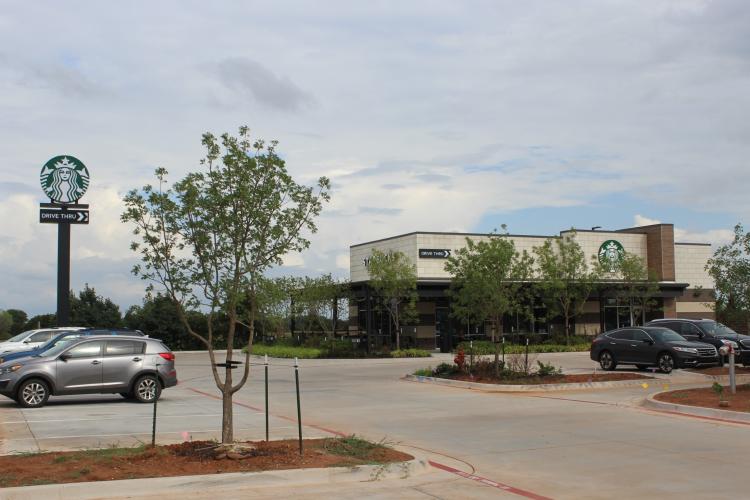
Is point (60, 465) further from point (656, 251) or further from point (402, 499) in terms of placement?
point (656, 251)

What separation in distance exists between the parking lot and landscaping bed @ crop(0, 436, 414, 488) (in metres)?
1.20

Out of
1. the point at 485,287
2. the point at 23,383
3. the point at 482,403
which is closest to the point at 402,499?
the point at 482,403

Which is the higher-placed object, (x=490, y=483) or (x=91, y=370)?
(x=91, y=370)

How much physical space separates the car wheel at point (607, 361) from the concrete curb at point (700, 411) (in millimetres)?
10296

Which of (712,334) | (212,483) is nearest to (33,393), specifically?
(212,483)

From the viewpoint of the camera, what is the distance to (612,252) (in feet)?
158

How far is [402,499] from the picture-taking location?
28.5 feet

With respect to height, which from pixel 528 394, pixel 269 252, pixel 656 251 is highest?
pixel 656 251

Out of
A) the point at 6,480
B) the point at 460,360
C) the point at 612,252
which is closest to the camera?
the point at 6,480

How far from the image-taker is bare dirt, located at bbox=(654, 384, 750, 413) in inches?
634

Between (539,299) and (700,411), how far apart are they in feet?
104

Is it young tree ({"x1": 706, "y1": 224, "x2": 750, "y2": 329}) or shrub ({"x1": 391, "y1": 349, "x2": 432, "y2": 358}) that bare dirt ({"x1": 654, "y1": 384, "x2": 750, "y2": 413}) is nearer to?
young tree ({"x1": 706, "y1": 224, "x2": 750, "y2": 329})

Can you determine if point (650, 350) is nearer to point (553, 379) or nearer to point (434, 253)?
point (553, 379)

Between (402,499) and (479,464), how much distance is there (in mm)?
2485
